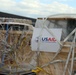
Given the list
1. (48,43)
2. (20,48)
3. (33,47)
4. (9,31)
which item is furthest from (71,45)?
(9,31)

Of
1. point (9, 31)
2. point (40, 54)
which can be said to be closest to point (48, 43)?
point (40, 54)

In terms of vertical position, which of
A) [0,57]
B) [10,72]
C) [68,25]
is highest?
[68,25]

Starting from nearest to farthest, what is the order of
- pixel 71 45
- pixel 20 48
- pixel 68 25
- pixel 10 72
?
pixel 71 45 < pixel 68 25 < pixel 20 48 < pixel 10 72

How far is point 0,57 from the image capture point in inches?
314

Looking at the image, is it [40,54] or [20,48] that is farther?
[20,48]

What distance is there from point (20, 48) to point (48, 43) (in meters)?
1.38

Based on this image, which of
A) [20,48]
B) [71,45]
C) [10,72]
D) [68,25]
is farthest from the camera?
[10,72]

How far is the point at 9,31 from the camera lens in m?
7.93

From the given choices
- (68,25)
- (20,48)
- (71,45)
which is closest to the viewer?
(71,45)

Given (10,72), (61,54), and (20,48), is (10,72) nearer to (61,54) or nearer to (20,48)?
(20,48)

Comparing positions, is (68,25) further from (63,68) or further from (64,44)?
(63,68)

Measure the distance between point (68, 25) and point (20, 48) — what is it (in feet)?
5.68

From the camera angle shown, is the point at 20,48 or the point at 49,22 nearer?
the point at 49,22

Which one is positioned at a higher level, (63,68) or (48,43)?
(48,43)
